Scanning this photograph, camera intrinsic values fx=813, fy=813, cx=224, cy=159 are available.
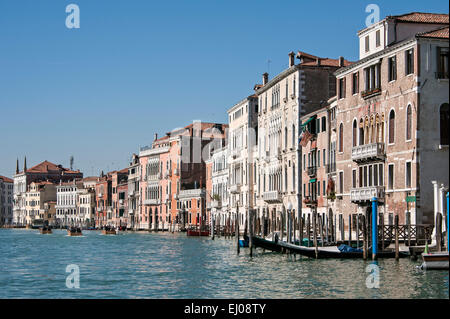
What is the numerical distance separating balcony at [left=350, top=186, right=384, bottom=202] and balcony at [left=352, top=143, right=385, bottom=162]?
3.42 ft

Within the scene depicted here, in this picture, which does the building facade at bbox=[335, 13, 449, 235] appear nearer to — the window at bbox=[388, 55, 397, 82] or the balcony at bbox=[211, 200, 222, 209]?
the window at bbox=[388, 55, 397, 82]

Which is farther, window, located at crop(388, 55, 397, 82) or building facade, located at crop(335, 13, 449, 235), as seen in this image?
window, located at crop(388, 55, 397, 82)

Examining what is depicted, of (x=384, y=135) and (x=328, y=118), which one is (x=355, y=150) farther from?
(x=328, y=118)

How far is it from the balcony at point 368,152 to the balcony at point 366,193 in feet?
3.42

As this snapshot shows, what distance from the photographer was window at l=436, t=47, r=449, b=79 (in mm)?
25234

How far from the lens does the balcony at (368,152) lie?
90.4 ft

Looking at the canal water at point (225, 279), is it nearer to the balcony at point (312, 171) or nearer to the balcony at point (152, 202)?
the balcony at point (312, 171)

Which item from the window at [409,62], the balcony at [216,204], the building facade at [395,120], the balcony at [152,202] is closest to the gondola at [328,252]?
the building facade at [395,120]

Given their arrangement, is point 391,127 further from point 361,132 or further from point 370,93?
point 361,132

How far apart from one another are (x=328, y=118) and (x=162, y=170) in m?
43.5

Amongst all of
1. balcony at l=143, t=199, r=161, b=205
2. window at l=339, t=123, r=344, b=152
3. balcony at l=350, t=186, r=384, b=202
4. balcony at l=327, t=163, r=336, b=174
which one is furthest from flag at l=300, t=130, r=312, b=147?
balcony at l=143, t=199, r=161, b=205

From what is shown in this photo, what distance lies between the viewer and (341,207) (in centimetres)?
3198
